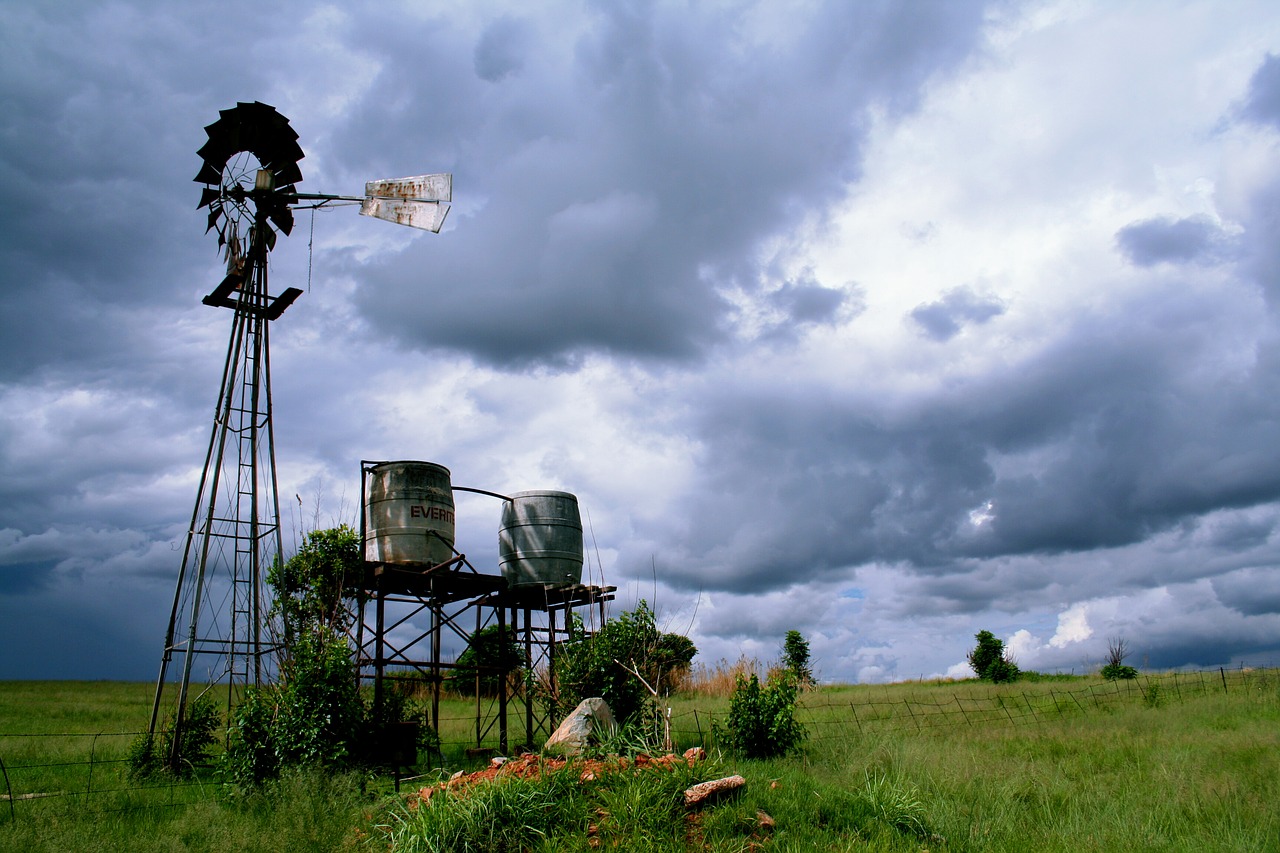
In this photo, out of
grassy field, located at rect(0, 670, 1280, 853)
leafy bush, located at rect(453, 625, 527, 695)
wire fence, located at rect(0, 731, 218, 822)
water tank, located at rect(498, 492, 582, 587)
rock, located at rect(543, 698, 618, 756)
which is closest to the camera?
grassy field, located at rect(0, 670, 1280, 853)

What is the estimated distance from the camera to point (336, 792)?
13.1 meters

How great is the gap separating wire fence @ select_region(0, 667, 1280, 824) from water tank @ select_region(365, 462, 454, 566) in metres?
4.17

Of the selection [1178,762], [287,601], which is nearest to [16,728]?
[287,601]

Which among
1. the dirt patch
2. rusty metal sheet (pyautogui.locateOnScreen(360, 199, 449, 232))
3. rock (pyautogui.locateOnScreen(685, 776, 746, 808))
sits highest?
rusty metal sheet (pyautogui.locateOnScreen(360, 199, 449, 232))

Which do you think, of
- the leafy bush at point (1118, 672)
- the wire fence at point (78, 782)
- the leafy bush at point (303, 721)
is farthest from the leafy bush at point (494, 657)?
the leafy bush at point (1118, 672)

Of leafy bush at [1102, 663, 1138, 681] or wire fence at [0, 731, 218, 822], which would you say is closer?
wire fence at [0, 731, 218, 822]

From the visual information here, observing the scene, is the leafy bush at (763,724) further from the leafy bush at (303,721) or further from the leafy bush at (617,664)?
the leafy bush at (303,721)

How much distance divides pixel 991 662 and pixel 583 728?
36.2 meters

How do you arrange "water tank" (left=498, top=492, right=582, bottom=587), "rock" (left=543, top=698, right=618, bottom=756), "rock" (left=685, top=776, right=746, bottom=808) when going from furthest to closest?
"water tank" (left=498, top=492, right=582, bottom=587), "rock" (left=543, top=698, right=618, bottom=756), "rock" (left=685, top=776, right=746, bottom=808)

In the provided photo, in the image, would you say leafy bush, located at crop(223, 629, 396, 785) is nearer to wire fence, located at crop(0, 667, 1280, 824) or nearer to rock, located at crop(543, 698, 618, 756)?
wire fence, located at crop(0, 667, 1280, 824)

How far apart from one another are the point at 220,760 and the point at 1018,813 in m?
12.9

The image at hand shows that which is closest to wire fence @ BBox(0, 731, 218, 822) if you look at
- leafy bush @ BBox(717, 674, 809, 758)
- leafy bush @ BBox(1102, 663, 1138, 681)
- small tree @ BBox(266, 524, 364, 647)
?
small tree @ BBox(266, 524, 364, 647)

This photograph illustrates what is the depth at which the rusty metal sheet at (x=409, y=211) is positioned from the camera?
18297 mm

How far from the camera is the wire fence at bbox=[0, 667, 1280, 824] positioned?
1406 cm
